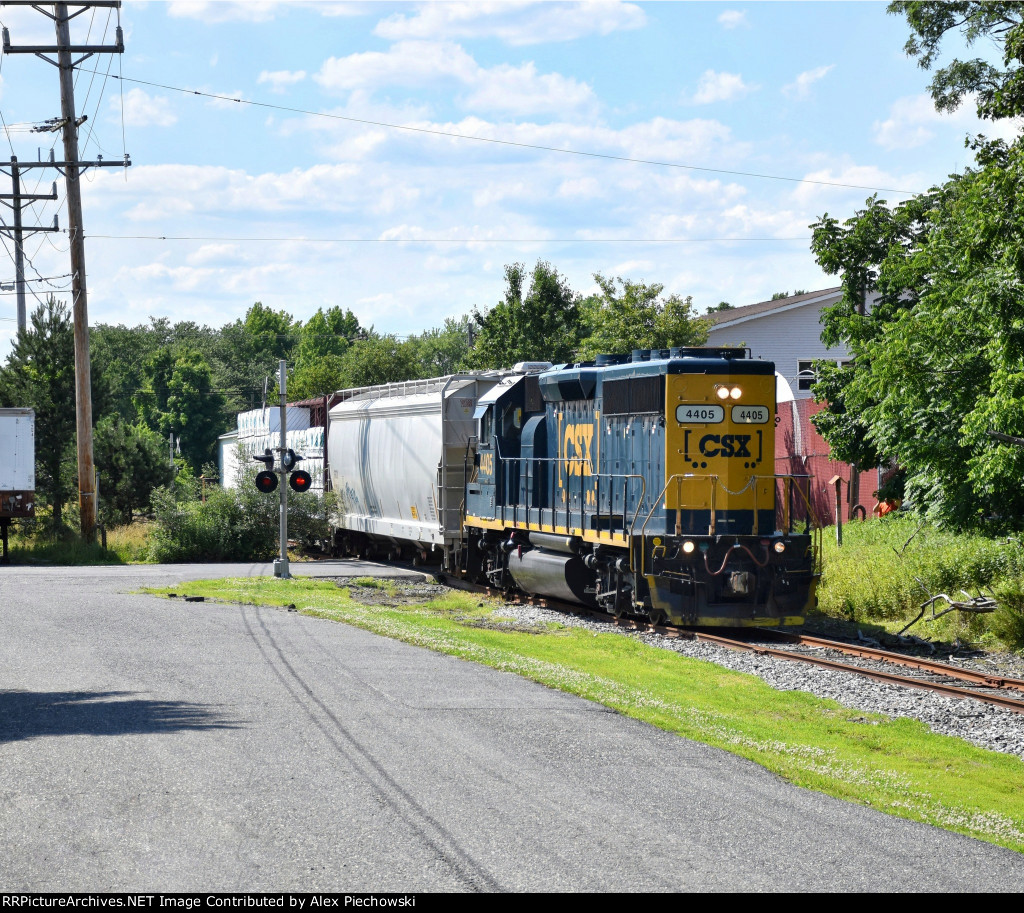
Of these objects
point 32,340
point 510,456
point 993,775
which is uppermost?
point 32,340

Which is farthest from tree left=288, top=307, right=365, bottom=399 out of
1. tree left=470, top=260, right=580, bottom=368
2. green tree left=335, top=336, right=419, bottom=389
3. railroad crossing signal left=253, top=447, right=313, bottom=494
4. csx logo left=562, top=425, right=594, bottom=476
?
csx logo left=562, top=425, right=594, bottom=476

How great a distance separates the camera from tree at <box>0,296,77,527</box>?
1427 inches

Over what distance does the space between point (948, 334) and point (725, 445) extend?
348cm

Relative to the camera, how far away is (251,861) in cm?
625

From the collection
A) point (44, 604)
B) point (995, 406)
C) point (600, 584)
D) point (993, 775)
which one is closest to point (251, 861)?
point (993, 775)

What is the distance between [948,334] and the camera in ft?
52.9

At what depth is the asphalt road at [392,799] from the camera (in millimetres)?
6191

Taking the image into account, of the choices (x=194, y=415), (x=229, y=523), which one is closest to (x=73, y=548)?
(x=229, y=523)

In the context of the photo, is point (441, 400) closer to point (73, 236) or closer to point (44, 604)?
point (44, 604)

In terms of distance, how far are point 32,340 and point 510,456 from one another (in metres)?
22.4

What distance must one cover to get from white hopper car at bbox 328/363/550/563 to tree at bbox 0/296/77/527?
1048cm

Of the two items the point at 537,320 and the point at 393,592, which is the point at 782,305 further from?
the point at 393,592

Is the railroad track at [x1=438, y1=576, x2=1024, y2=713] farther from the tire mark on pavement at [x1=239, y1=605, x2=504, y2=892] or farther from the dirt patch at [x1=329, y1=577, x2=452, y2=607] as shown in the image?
the tire mark on pavement at [x1=239, y1=605, x2=504, y2=892]

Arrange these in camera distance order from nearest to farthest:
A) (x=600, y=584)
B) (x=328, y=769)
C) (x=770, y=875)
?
1. (x=770, y=875)
2. (x=328, y=769)
3. (x=600, y=584)
